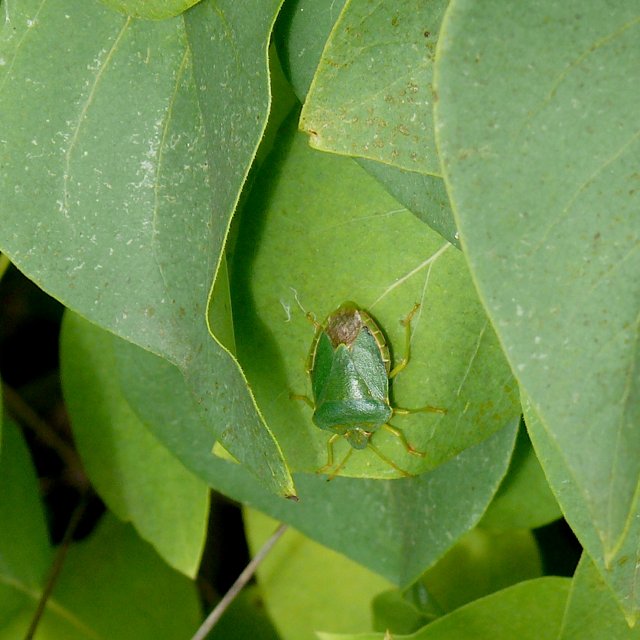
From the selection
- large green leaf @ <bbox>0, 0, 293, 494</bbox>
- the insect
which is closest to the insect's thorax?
the insect

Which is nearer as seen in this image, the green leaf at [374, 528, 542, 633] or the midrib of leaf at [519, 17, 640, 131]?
the midrib of leaf at [519, 17, 640, 131]

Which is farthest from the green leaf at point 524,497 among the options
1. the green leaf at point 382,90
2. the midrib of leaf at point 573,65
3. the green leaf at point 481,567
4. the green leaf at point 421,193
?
the midrib of leaf at point 573,65

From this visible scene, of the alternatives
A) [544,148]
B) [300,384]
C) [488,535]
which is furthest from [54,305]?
[544,148]

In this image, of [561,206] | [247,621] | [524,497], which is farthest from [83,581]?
[561,206]

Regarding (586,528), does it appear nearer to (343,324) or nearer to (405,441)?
(405,441)

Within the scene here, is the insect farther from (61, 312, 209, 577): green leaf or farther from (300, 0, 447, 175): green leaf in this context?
(61, 312, 209, 577): green leaf

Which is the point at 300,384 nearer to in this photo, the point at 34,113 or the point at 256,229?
the point at 256,229

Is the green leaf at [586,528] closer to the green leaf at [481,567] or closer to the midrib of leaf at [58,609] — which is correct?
the green leaf at [481,567]
